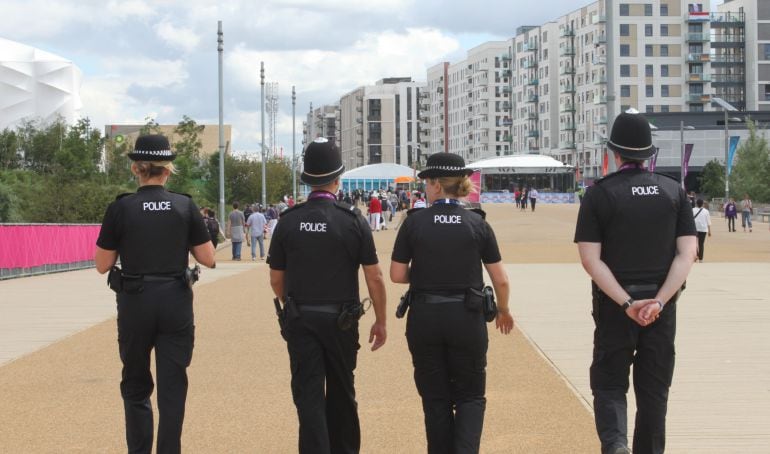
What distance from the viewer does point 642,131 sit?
6.25 meters

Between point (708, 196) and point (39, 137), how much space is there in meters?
54.7

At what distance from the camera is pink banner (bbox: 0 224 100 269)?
24.4 metres

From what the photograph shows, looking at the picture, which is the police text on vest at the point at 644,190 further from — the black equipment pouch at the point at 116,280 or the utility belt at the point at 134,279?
the black equipment pouch at the point at 116,280

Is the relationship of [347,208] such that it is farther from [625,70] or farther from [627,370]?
[625,70]

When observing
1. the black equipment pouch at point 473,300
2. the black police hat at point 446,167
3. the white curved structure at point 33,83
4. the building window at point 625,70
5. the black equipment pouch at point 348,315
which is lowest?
the black equipment pouch at point 348,315

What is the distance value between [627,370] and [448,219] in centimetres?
120

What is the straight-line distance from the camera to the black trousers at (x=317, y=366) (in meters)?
6.14

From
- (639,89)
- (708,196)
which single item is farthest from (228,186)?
(639,89)

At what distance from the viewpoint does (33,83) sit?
→ 363ft

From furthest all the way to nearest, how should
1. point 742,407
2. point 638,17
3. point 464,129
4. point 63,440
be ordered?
point 464,129, point 638,17, point 742,407, point 63,440

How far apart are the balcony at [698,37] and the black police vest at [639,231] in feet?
417

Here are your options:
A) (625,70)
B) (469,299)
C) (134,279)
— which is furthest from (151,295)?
(625,70)

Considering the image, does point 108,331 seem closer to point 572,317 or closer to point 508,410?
point 572,317

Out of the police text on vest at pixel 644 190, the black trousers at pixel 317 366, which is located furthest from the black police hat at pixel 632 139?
the black trousers at pixel 317 366
